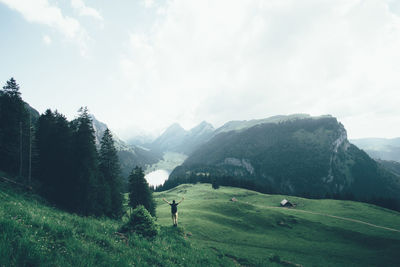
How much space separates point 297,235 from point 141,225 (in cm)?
5169

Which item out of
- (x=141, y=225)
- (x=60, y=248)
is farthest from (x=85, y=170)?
(x=60, y=248)

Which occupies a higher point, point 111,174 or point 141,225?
point 111,174

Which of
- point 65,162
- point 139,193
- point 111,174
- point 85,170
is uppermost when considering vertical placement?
point 65,162

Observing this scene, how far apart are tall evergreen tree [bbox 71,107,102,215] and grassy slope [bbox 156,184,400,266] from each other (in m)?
19.7

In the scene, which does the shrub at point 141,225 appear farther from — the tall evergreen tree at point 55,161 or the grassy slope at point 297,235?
the tall evergreen tree at point 55,161

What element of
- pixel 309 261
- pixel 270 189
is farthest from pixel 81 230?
pixel 270 189

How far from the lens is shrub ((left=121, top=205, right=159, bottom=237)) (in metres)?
12.7

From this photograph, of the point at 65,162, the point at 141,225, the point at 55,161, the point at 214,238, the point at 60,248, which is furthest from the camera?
the point at 214,238

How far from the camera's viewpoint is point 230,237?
4466 cm

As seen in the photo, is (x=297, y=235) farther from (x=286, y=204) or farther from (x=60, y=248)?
(x=60, y=248)

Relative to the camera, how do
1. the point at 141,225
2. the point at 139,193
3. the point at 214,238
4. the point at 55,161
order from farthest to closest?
the point at 139,193 → the point at 214,238 → the point at 55,161 → the point at 141,225

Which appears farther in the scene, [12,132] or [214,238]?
[12,132]

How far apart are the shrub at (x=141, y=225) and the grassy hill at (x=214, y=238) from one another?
0.96m

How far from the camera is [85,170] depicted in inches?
1489
